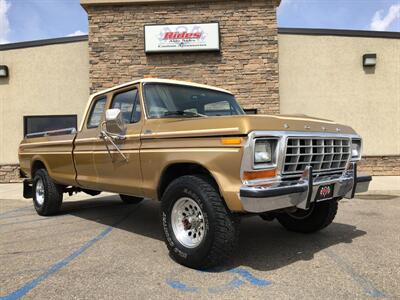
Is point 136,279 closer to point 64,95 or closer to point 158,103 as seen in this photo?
point 158,103

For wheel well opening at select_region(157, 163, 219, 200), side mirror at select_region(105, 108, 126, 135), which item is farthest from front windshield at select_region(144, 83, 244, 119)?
wheel well opening at select_region(157, 163, 219, 200)

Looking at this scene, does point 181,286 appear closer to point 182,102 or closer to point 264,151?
point 264,151

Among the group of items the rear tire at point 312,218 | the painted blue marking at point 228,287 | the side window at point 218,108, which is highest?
the side window at point 218,108

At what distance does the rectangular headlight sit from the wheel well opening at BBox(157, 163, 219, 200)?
642 mm

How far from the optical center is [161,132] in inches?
163

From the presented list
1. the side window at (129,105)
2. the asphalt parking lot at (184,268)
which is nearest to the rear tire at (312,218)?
the asphalt parking lot at (184,268)

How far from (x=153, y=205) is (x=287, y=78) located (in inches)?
280

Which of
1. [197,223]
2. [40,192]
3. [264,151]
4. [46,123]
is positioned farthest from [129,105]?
[46,123]

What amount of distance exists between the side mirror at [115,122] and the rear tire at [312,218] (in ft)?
7.91

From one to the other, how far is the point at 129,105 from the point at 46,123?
9441 mm

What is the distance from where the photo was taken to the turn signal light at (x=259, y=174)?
3371mm

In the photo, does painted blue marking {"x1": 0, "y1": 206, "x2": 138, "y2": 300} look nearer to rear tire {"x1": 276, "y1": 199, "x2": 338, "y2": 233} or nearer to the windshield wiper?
the windshield wiper

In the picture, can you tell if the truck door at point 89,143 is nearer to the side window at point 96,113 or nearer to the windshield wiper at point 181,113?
the side window at point 96,113

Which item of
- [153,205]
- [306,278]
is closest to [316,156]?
[306,278]
